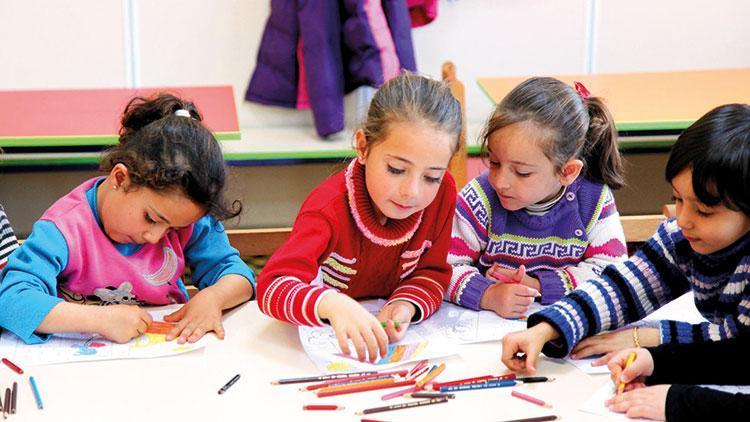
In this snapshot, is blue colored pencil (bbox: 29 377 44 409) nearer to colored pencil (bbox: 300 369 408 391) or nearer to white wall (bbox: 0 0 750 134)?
colored pencil (bbox: 300 369 408 391)

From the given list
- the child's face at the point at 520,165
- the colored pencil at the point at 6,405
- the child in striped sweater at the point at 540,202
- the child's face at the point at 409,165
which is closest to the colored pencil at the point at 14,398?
the colored pencil at the point at 6,405

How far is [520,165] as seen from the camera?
1865 millimetres

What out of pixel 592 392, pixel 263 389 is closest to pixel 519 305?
pixel 592 392

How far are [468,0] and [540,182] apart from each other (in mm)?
2492

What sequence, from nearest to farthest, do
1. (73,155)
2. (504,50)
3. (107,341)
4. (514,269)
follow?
(107,341), (514,269), (73,155), (504,50)

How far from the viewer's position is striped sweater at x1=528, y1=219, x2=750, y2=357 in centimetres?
156

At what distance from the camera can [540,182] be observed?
1881mm

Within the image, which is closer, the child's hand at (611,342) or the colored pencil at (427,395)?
the colored pencil at (427,395)

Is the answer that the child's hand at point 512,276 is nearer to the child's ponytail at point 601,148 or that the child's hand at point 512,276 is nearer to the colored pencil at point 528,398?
the child's ponytail at point 601,148

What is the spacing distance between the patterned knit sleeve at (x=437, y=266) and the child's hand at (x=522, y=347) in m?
0.25

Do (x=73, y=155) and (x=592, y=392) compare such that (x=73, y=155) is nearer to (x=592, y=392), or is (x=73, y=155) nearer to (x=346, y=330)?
(x=346, y=330)

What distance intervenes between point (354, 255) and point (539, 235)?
1.33 feet

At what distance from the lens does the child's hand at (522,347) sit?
1.55 meters

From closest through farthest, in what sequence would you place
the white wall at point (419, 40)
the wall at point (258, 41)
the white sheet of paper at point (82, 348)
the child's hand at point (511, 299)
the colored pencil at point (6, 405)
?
the colored pencil at point (6, 405)
the white sheet of paper at point (82, 348)
the child's hand at point (511, 299)
the wall at point (258, 41)
the white wall at point (419, 40)
